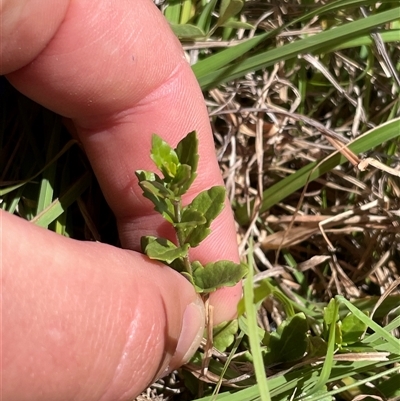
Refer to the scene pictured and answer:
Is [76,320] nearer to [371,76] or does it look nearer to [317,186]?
[317,186]

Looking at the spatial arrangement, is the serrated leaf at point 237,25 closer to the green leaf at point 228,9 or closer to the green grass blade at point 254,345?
the green leaf at point 228,9

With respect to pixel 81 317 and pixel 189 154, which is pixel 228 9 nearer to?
pixel 189 154

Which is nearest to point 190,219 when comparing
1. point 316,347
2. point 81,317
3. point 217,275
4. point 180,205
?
point 180,205

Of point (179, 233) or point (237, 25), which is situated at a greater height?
point (237, 25)

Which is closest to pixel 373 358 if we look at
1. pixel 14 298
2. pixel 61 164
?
pixel 14 298

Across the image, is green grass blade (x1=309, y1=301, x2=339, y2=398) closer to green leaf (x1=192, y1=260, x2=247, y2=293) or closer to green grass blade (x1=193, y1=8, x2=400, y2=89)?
green leaf (x1=192, y1=260, x2=247, y2=293)

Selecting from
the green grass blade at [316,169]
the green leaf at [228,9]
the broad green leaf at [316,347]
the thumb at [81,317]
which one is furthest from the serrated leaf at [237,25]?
the broad green leaf at [316,347]
